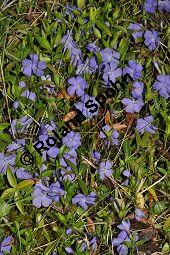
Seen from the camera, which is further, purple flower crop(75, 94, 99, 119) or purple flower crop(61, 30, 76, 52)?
purple flower crop(61, 30, 76, 52)

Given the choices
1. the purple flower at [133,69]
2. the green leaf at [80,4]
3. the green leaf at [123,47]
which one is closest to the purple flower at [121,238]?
the purple flower at [133,69]

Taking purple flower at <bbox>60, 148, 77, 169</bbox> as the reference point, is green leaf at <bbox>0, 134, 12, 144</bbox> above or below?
above

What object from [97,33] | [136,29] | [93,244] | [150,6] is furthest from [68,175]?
[150,6]

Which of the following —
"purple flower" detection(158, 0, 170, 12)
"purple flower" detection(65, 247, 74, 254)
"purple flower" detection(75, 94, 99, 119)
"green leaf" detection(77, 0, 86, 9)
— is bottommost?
"purple flower" detection(65, 247, 74, 254)

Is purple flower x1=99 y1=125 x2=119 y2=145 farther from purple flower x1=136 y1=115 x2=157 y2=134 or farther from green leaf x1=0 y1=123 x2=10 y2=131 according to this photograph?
green leaf x1=0 y1=123 x2=10 y2=131

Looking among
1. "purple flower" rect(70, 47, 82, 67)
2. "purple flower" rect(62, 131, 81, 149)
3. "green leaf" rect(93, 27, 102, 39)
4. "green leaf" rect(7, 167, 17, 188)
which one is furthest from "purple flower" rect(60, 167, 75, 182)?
"green leaf" rect(93, 27, 102, 39)

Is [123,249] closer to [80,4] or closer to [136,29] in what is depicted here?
[136,29]

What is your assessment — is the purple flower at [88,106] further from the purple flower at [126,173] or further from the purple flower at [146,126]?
the purple flower at [126,173]
